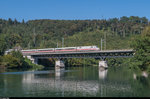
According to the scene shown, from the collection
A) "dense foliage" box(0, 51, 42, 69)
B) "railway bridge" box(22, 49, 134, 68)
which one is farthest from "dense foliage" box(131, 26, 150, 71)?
"dense foliage" box(0, 51, 42, 69)

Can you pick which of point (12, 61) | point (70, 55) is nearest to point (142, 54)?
point (12, 61)

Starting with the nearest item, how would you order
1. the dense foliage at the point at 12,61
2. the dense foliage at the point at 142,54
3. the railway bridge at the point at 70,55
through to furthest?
1. the dense foliage at the point at 142,54
2. the dense foliage at the point at 12,61
3. the railway bridge at the point at 70,55

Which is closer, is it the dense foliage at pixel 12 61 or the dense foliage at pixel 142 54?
the dense foliage at pixel 142 54

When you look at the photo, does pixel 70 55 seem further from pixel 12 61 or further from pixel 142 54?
pixel 142 54

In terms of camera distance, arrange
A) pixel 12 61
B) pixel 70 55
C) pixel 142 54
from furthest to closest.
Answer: pixel 70 55, pixel 12 61, pixel 142 54

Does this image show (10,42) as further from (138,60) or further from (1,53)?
(138,60)

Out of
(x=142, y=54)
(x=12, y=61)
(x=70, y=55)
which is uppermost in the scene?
(x=70, y=55)

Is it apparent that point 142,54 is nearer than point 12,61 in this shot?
Yes

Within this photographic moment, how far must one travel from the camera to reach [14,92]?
1626 inches

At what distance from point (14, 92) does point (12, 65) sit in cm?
5965

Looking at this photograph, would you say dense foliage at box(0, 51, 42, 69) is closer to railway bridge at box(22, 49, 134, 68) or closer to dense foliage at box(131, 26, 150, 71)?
railway bridge at box(22, 49, 134, 68)

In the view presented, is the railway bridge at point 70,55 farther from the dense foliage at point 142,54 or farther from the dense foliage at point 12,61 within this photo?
the dense foliage at point 142,54

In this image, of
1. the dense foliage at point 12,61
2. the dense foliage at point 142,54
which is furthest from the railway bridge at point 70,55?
the dense foliage at point 142,54

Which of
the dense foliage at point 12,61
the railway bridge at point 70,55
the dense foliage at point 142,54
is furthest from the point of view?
the railway bridge at point 70,55
